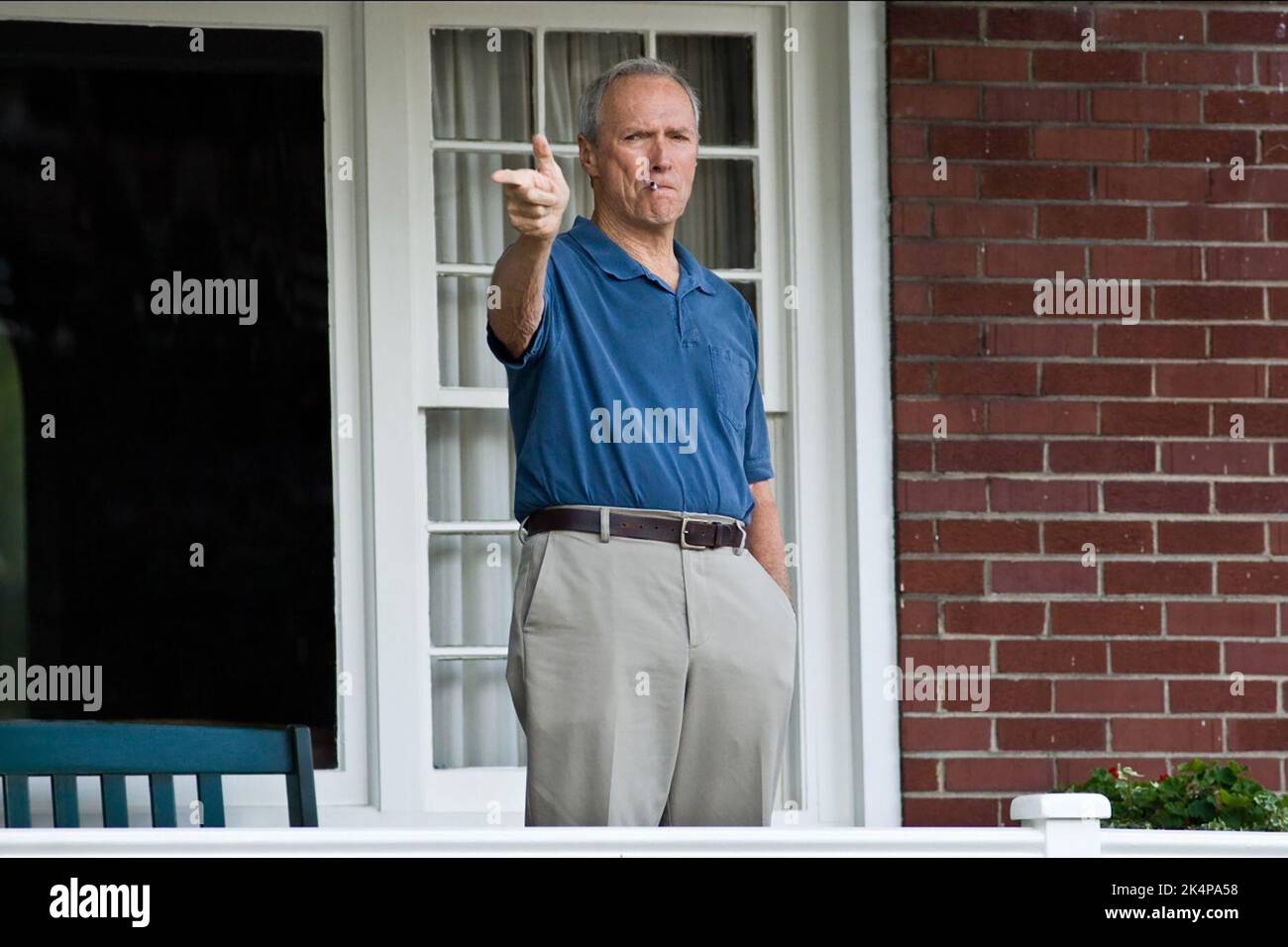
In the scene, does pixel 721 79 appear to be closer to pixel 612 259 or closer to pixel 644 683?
pixel 612 259

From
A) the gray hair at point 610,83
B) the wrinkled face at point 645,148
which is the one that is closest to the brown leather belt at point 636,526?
the wrinkled face at point 645,148

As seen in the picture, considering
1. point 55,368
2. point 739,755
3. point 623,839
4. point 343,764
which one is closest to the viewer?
point 623,839

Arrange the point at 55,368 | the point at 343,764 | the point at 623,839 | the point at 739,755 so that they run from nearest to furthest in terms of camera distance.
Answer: the point at 623,839 < the point at 739,755 < the point at 343,764 < the point at 55,368

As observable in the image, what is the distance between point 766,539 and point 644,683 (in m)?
0.50

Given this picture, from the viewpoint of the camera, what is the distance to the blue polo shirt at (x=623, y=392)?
9.87ft

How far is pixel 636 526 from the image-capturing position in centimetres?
300

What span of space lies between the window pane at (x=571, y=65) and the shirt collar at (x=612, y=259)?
4.53ft

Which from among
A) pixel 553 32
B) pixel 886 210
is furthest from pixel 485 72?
pixel 886 210

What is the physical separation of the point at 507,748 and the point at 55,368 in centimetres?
150

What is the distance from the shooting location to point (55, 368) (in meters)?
4.67

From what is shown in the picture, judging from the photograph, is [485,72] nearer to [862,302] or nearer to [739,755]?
[862,302]

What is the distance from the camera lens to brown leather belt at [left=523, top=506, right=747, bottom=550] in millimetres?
2996

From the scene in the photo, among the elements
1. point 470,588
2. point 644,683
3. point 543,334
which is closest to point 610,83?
point 543,334
